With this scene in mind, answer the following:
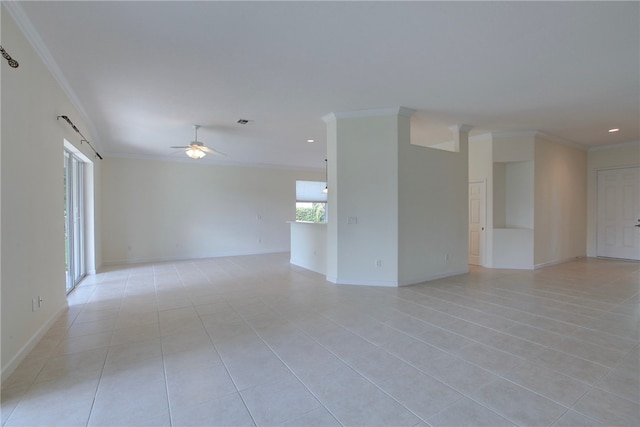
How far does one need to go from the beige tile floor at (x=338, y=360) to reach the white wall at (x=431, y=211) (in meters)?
0.70

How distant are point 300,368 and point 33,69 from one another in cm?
348

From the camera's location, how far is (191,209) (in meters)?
7.80

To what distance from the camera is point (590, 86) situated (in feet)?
11.8

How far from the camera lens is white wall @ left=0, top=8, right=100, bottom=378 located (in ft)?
7.14

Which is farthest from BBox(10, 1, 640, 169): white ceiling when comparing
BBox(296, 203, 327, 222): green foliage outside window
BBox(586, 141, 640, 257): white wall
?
BBox(296, 203, 327, 222): green foliage outside window

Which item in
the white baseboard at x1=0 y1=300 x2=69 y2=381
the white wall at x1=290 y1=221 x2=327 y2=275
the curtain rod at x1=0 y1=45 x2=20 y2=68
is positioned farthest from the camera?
the white wall at x1=290 y1=221 x2=327 y2=275

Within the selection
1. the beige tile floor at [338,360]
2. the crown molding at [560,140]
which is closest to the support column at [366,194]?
the beige tile floor at [338,360]

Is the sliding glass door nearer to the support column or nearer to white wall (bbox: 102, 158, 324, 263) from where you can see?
white wall (bbox: 102, 158, 324, 263)

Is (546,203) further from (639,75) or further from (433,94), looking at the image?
(433,94)

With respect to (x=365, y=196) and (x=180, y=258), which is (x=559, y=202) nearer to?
(x=365, y=196)

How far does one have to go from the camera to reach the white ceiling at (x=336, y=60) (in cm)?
224

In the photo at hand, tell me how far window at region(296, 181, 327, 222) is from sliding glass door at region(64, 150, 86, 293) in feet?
18.2

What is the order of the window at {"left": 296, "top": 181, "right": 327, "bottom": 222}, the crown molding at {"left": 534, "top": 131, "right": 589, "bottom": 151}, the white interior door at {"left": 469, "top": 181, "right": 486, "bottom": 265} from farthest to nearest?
1. the window at {"left": 296, "top": 181, "right": 327, "bottom": 222}
2. the white interior door at {"left": 469, "top": 181, "right": 486, "bottom": 265}
3. the crown molding at {"left": 534, "top": 131, "right": 589, "bottom": 151}

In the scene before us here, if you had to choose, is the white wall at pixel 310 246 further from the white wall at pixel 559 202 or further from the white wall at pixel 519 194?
the white wall at pixel 559 202
